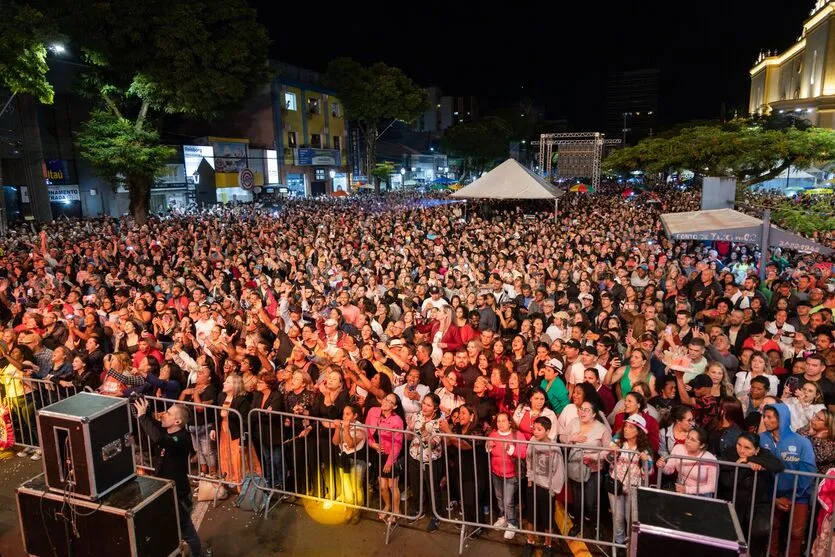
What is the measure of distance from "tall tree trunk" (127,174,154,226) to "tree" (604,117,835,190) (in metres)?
20.0

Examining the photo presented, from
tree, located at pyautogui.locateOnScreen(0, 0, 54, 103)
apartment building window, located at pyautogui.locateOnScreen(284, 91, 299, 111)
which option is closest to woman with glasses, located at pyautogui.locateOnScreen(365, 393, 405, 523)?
tree, located at pyautogui.locateOnScreen(0, 0, 54, 103)

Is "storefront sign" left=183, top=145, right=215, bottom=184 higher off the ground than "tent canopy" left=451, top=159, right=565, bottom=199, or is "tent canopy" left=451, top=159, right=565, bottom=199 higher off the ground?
"storefront sign" left=183, top=145, right=215, bottom=184

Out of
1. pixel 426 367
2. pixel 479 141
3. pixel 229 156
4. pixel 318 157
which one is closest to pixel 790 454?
pixel 426 367

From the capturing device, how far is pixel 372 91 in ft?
154

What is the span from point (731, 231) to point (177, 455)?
10132mm

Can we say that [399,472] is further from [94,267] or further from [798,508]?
[94,267]

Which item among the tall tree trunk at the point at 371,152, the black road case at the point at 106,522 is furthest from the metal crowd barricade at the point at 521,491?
the tall tree trunk at the point at 371,152

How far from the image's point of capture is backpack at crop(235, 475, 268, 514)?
5168 millimetres

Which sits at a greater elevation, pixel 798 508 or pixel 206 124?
pixel 206 124

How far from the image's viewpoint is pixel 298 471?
5.39 m

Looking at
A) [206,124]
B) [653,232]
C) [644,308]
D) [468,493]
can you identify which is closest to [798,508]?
[468,493]

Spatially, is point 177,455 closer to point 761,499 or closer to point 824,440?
point 761,499

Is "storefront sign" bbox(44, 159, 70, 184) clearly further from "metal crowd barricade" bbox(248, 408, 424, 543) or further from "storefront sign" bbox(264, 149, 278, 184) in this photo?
"metal crowd barricade" bbox(248, 408, 424, 543)

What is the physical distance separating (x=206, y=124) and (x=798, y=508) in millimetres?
40653
